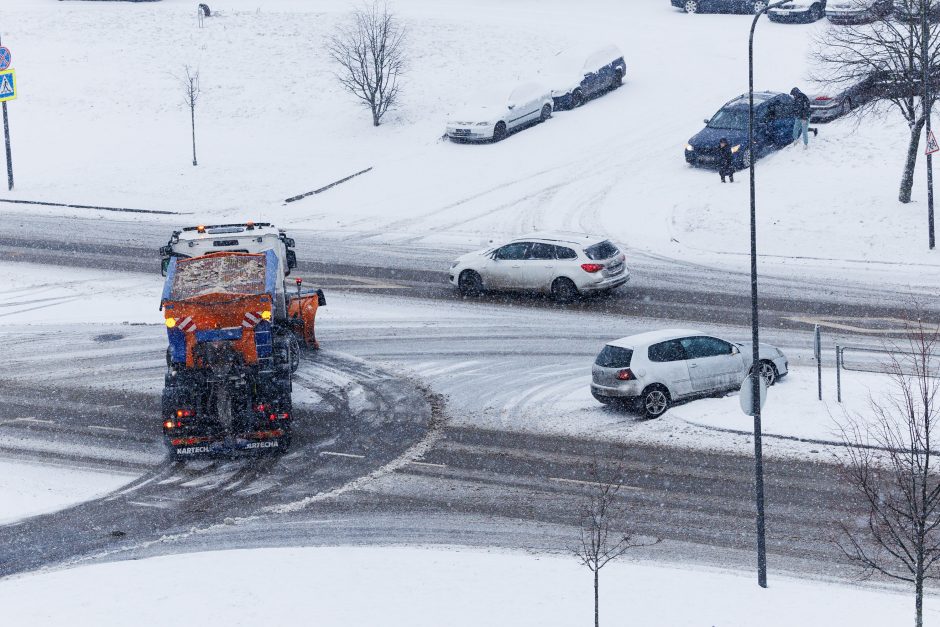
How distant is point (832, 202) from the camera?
1291 inches

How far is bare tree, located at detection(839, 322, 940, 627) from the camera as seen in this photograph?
1244cm

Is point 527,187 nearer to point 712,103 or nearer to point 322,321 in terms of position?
point 712,103

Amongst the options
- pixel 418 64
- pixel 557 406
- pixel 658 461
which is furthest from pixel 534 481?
pixel 418 64

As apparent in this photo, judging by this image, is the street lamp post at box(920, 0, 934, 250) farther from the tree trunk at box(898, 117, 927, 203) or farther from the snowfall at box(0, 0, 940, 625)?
the tree trunk at box(898, 117, 927, 203)

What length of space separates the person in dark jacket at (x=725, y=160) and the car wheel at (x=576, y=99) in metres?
9.97

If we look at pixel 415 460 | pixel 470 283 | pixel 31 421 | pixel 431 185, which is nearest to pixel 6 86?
pixel 431 185

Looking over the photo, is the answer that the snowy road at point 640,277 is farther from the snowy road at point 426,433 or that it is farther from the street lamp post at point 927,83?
the street lamp post at point 927,83

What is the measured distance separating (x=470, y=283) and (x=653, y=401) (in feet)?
28.5

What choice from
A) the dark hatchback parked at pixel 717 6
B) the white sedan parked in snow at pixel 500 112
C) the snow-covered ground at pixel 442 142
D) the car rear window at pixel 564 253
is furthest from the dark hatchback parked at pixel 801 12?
the car rear window at pixel 564 253

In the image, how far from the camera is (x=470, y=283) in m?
28.4

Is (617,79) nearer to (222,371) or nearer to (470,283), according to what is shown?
(470,283)

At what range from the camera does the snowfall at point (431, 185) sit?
570 inches

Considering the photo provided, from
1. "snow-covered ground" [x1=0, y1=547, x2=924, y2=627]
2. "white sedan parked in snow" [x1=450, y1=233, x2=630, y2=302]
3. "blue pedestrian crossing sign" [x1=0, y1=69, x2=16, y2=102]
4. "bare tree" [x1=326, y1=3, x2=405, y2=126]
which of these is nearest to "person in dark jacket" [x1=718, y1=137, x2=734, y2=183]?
"white sedan parked in snow" [x1=450, y1=233, x2=630, y2=302]

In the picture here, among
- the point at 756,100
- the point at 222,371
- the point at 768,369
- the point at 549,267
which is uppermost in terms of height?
the point at 756,100
